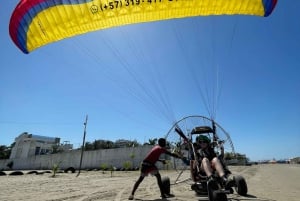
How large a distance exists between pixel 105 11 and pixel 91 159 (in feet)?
161

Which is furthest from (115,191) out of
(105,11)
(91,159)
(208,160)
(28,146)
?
(28,146)

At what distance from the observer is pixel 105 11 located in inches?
321

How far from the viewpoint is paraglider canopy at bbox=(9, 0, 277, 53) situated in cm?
810

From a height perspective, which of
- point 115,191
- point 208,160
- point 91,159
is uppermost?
point 91,159

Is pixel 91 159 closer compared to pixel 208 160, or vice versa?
pixel 208 160

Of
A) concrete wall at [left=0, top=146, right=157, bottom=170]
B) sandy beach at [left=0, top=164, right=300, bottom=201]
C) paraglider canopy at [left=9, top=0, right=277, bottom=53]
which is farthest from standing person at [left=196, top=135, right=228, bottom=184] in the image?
concrete wall at [left=0, top=146, right=157, bottom=170]

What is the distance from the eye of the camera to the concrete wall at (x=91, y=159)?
150ft

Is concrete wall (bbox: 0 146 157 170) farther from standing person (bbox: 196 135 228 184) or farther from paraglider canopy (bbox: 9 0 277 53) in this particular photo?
standing person (bbox: 196 135 228 184)

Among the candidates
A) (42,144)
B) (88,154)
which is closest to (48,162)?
(88,154)

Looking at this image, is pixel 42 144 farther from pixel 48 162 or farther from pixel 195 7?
pixel 195 7

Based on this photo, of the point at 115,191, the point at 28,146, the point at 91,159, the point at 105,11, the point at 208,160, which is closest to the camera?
the point at 208,160

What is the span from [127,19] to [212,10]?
271cm

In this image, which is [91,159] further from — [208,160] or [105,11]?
[208,160]

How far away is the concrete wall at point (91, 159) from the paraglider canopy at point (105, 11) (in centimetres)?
3722
